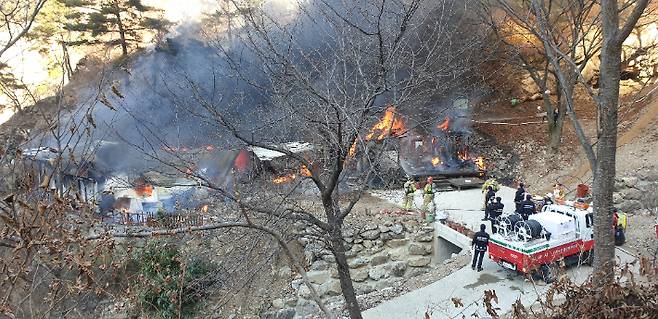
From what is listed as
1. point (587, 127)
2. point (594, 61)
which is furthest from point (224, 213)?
point (594, 61)

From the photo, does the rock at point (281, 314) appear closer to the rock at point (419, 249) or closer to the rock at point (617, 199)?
the rock at point (419, 249)

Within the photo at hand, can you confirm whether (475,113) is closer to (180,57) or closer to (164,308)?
(180,57)

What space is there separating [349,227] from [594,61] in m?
16.5

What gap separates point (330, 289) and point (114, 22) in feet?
70.2

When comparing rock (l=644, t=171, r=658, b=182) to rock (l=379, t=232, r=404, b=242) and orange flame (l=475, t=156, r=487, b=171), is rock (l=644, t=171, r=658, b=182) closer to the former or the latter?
orange flame (l=475, t=156, r=487, b=171)

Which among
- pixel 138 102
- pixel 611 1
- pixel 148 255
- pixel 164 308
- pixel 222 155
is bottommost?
pixel 164 308

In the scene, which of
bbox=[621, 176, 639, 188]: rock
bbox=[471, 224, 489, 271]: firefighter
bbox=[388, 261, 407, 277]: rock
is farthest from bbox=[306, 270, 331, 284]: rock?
bbox=[621, 176, 639, 188]: rock

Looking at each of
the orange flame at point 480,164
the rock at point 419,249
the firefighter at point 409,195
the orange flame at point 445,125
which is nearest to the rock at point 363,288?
the rock at point 419,249

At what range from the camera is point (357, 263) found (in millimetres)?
15555

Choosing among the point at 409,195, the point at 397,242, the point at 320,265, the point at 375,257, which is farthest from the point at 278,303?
the point at 409,195

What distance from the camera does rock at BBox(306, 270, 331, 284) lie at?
15.0 m

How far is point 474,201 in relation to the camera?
728 inches

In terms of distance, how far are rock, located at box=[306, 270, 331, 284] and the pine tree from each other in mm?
17936

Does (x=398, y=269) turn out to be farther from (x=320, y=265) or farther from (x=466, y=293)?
(x=466, y=293)
